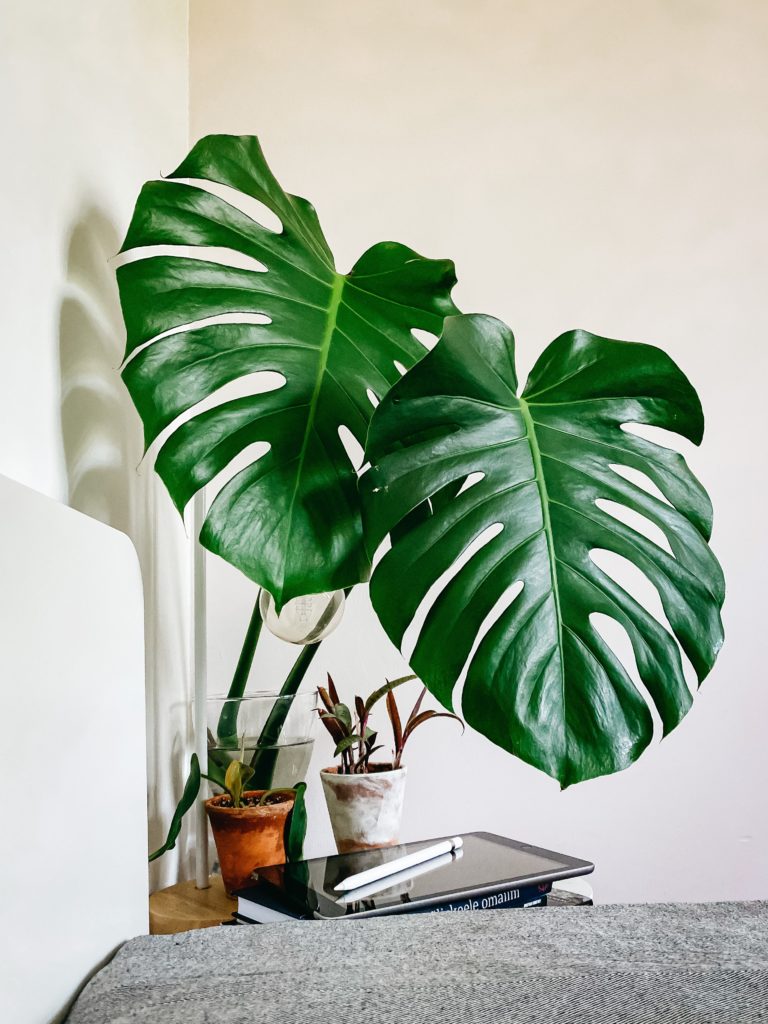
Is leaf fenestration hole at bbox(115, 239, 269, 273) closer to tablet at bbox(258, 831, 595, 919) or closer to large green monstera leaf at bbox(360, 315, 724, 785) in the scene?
large green monstera leaf at bbox(360, 315, 724, 785)

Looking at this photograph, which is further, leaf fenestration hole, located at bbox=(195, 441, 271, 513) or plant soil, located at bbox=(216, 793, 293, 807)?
leaf fenestration hole, located at bbox=(195, 441, 271, 513)

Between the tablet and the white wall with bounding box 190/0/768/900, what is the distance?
0.45 meters

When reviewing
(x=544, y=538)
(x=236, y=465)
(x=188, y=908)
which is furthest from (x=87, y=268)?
(x=188, y=908)

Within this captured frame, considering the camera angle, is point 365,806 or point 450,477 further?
point 365,806

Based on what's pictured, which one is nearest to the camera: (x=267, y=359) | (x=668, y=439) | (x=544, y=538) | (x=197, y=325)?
(x=544, y=538)

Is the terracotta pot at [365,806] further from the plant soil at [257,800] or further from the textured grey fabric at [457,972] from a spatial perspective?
the textured grey fabric at [457,972]

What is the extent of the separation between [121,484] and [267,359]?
0.29 m

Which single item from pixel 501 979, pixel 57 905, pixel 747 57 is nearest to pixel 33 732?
pixel 57 905

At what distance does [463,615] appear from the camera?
2.69 feet

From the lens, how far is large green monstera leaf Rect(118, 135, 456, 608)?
88 centimetres

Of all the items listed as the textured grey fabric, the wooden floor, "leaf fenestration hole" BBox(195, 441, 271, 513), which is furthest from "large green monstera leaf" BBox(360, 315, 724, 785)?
"leaf fenestration hole" BBox(195, 441, 271, 513)

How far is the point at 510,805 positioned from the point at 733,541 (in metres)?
0.57

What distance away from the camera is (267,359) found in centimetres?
98

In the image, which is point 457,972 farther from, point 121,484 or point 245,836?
point 121,484
